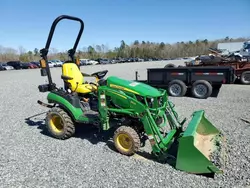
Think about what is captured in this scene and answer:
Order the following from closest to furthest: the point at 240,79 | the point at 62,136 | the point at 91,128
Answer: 1. the point at 62,136
2. the point at 91,128
3. the point at 240,79

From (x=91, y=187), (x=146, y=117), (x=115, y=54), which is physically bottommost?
(x=91, y=187)

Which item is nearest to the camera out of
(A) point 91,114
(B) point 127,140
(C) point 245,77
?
(B) point 127,140

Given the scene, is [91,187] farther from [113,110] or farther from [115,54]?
[115,54]

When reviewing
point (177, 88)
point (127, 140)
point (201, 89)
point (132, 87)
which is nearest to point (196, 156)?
point (127, 140)

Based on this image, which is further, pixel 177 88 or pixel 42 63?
pixel 177 88

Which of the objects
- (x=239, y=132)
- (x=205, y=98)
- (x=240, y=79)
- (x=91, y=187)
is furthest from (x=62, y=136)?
(x=240, y=79)

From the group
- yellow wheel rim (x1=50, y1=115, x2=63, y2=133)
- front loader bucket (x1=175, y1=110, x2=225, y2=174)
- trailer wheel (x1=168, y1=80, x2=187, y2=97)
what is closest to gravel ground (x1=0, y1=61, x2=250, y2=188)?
front loader bucket (x1=175, y1=110, x2=225, y2=174)

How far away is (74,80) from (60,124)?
105cm

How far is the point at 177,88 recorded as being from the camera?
9039mm

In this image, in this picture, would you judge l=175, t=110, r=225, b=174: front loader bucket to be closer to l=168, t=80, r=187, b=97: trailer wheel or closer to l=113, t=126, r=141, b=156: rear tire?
l=113, t=126, r=141, b=156: rear tire

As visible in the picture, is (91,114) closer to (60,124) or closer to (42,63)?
(60,124)

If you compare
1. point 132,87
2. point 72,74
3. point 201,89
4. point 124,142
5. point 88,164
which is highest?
point 72,74

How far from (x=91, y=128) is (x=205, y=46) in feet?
280

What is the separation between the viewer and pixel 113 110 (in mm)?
3904
